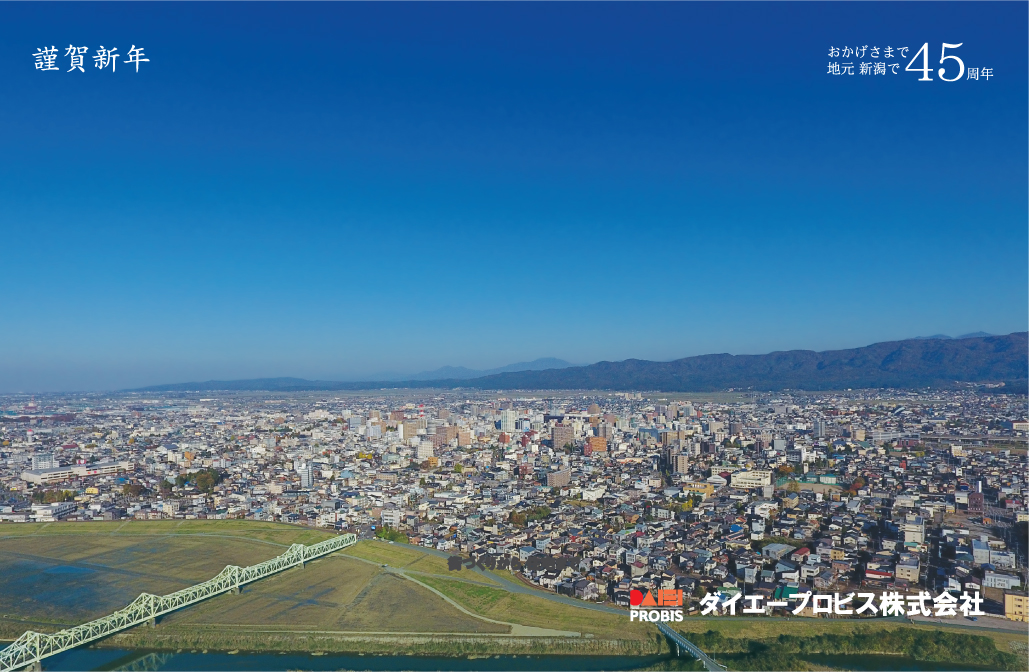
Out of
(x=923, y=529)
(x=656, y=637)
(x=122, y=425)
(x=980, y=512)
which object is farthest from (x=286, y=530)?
(x=122, y=425)

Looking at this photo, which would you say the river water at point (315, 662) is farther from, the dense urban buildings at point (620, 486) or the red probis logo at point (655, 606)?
the dense urban buildings at point (620, 486)

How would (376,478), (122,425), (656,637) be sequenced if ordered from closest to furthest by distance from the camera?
(656,637) < (376,478) < (122,425)

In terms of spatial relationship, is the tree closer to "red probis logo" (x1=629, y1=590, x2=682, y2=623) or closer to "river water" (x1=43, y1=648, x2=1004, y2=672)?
"river water" (x1=43, y1=648, x2=1004, y2=672)

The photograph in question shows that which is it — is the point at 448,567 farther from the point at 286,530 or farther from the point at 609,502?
the point at 609,502

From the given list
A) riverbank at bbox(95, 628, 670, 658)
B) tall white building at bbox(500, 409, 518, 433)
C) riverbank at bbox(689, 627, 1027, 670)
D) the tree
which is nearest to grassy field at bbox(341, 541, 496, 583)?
riverbank at bbox(95, 628, 670, 658)

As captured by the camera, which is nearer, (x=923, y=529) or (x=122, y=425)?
(x=923, y=529)

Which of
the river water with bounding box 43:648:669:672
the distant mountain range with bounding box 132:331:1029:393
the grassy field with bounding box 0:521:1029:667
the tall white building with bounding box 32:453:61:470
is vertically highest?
the distant mountain range with bounding box 132:331:1029:393

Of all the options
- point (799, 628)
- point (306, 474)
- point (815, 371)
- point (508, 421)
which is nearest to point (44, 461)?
point (306, 474)
